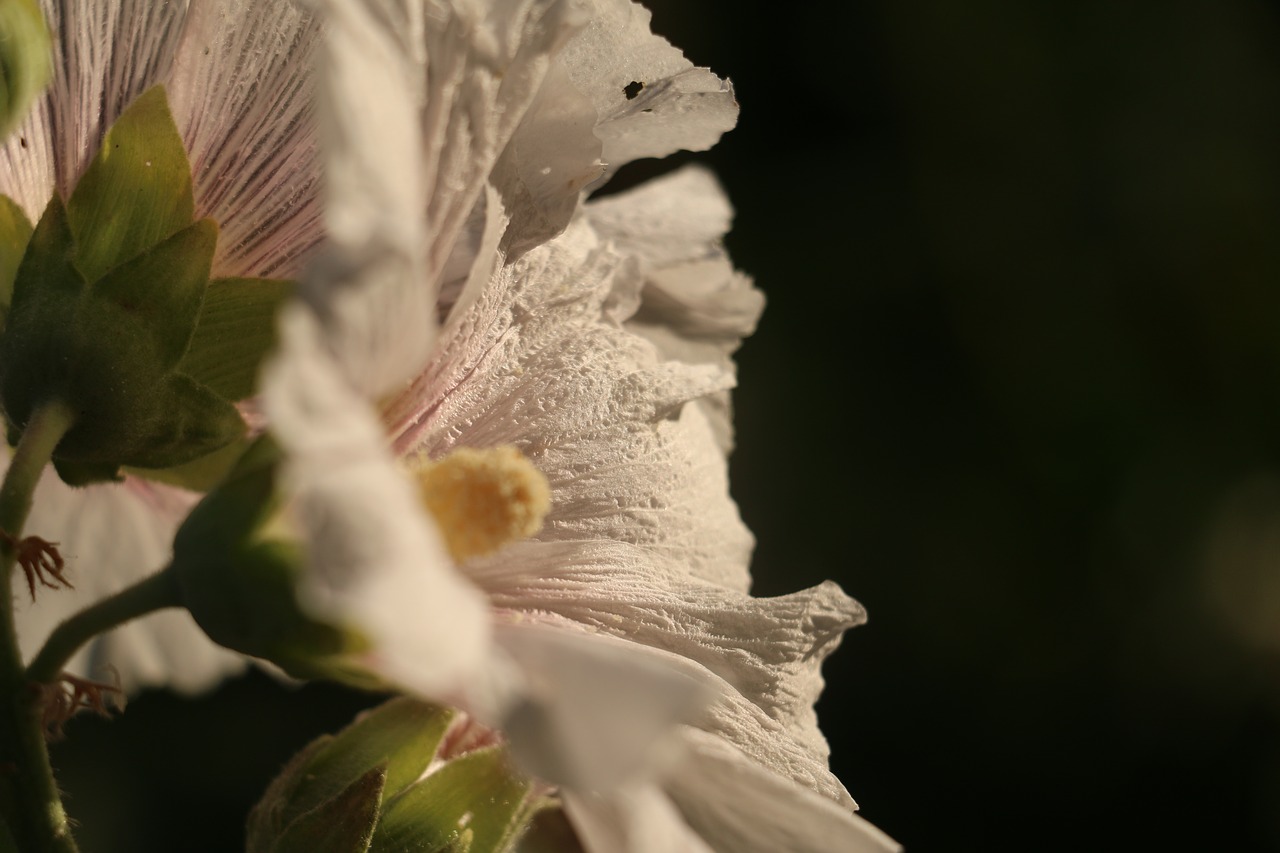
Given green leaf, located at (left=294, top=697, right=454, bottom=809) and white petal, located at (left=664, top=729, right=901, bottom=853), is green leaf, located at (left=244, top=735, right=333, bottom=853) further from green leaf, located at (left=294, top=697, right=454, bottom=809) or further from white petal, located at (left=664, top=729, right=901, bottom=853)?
white petal, located at (left=664, top=729, right=901, bottom=853)

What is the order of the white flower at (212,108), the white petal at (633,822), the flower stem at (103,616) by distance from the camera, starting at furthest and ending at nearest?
the white flower at (212,108) < the flower stem at (103,616) < the white petal at (633,822)

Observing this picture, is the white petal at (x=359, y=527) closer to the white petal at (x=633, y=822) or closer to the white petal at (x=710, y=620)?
the white petal at (x=633, y=822)

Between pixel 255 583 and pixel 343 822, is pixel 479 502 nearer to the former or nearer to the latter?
pixel 255 583

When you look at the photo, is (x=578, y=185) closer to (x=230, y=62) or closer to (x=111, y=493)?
(x=230, y=62)

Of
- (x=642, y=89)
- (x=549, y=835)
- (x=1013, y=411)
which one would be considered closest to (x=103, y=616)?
(x=549, y=835)

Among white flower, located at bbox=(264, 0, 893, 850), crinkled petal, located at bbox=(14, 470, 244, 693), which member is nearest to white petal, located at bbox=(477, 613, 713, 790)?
white flower, located at bbox=(264, 0, 893, 850)

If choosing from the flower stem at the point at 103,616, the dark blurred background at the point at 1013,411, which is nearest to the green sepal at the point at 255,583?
the flower stem at the point at 103,616
